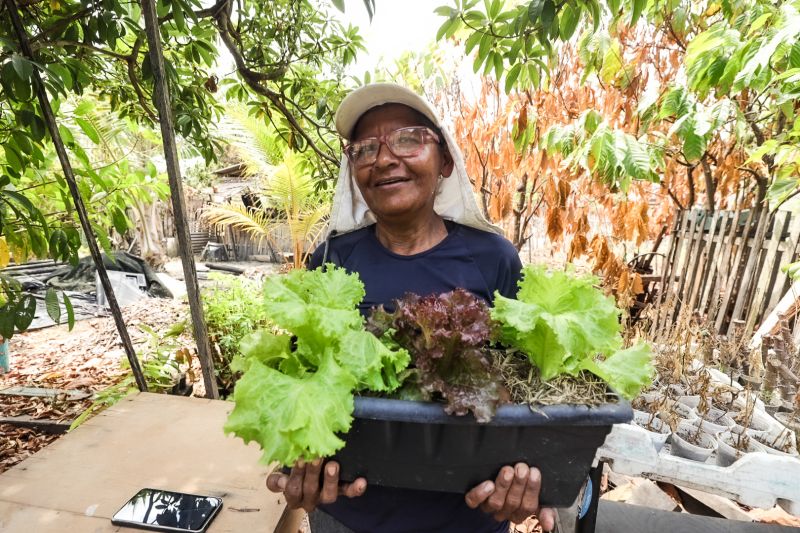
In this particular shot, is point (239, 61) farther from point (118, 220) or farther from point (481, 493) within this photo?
point (481, 493)

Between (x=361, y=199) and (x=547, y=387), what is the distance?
3.89 feet

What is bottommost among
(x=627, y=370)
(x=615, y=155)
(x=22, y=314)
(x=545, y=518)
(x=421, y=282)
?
(x=545, y=518)

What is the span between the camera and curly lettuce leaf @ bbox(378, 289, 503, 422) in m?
0.89

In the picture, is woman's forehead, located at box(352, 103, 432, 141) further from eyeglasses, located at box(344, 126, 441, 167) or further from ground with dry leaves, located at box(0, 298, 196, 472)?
ground with dry leaves, located at box(0, 298, 196, 472)

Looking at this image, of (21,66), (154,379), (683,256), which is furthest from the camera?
(683,256)

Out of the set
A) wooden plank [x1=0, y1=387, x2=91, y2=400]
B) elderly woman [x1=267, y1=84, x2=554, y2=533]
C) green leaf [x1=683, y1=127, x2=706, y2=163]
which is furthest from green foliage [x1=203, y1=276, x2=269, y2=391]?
green leaf [x1=683, y1=127, x2=706, y2=163]

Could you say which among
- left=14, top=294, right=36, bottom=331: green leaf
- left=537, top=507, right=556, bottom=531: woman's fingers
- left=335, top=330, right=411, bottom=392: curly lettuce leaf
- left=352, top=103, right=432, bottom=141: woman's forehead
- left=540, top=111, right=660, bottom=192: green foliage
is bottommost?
left=537, top=507, right=556, bottom=531: woman's fingers

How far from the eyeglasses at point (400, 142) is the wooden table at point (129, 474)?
4.24ft

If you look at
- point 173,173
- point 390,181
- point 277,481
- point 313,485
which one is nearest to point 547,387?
point 313,485

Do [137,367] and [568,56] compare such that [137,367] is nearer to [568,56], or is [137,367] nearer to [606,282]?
[606,282]

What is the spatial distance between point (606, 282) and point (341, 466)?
4.13m

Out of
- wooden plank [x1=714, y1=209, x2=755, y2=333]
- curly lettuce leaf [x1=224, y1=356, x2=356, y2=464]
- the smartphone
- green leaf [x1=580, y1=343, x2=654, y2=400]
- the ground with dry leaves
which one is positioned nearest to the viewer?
curly lettuce leaf [x1=224, y1=356, x2=356, y2=464]

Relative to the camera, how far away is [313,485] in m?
1.12

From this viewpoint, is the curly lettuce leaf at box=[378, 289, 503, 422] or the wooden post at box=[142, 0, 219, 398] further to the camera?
the wooden post at box=[142, 0, 219, 398]
